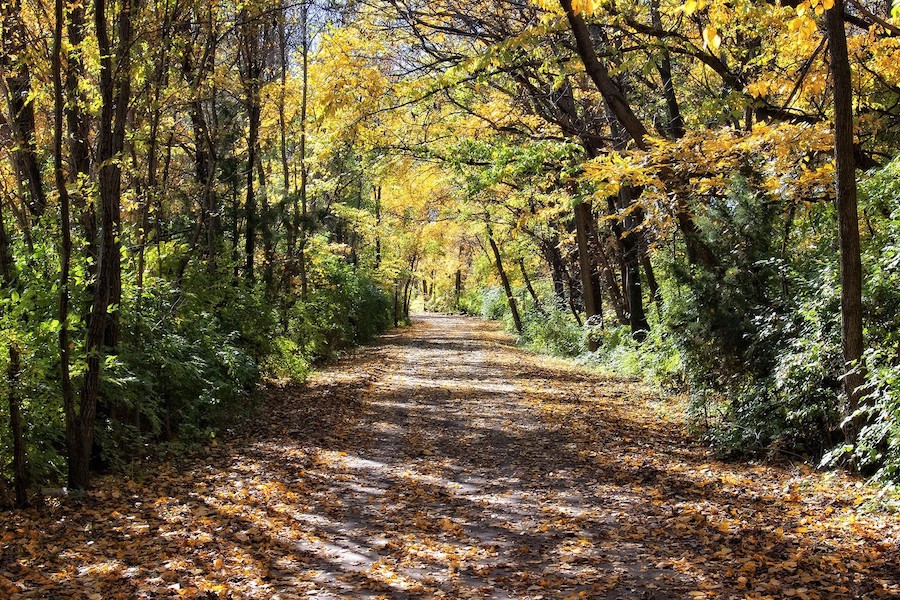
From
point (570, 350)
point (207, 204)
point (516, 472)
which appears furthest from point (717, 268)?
point (570, 350)

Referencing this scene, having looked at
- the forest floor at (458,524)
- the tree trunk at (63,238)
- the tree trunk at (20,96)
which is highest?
the tree trunk at (20,96)

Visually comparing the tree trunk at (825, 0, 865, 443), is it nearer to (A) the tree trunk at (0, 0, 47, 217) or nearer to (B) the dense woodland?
(B) the dense woodland

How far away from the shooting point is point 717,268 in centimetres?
849

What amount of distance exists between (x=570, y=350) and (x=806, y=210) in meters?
13.6

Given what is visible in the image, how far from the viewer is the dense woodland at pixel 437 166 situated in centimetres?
611

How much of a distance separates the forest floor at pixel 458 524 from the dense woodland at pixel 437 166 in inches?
23.0

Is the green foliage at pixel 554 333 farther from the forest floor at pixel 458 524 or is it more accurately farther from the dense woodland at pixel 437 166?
the forest floor at pixel 458 524

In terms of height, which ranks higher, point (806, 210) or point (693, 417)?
point (806, 210)

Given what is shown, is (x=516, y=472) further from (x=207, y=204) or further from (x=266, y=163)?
(x=266, y=163)

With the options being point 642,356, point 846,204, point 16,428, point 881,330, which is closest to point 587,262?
point 642,356

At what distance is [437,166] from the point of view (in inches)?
683

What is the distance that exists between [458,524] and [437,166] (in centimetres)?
1242

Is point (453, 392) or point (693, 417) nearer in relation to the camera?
point (693, 417)

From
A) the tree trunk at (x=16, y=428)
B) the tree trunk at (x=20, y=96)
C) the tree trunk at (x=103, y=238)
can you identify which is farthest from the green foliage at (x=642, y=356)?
the tree trunk at (x=20, y=96)
